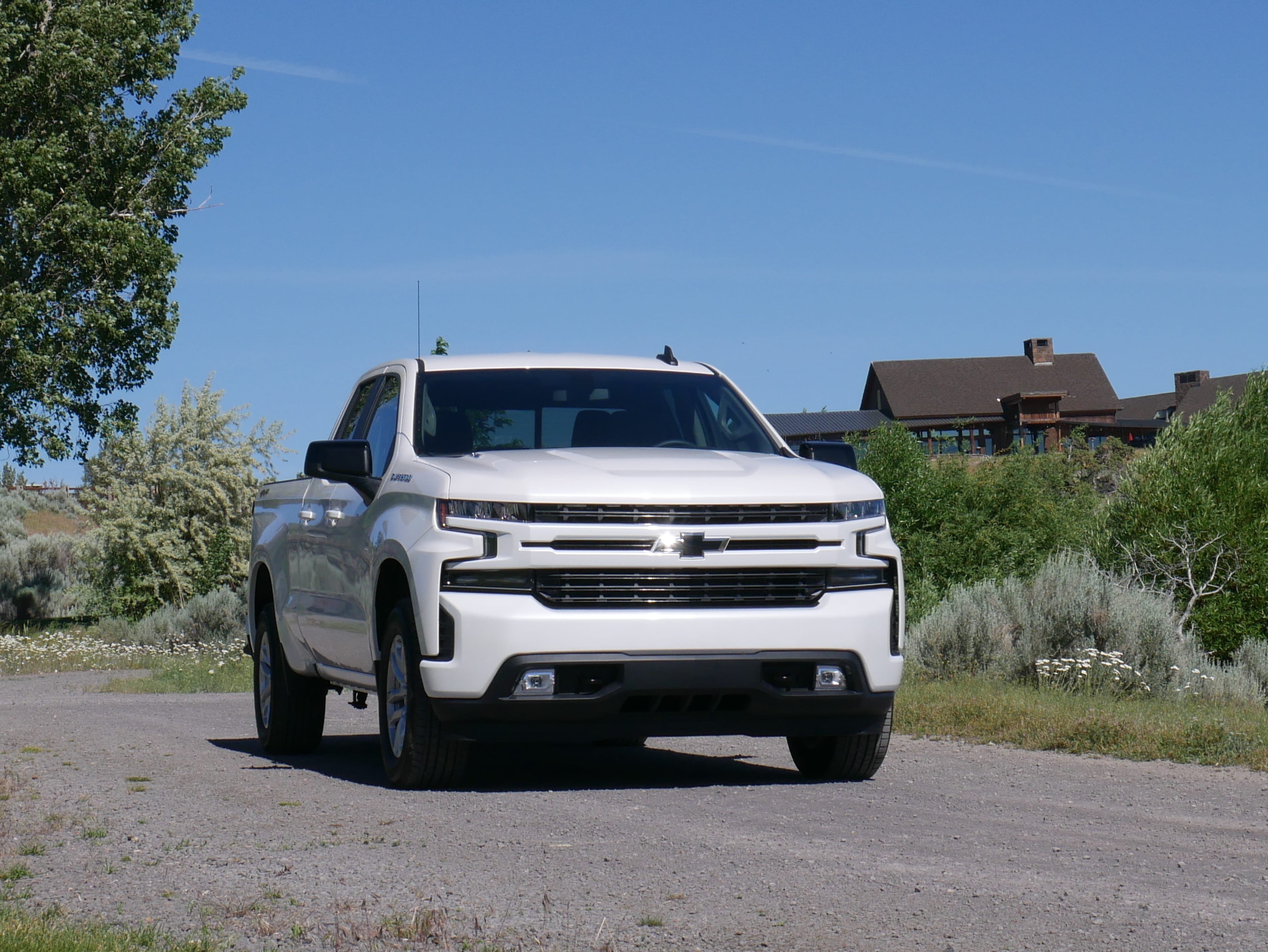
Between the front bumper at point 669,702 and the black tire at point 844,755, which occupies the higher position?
the front bumper at point 669,702

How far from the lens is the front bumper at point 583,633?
701 centimetres

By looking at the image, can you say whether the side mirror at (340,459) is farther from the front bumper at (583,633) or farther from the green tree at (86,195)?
the green tree at (86,195)

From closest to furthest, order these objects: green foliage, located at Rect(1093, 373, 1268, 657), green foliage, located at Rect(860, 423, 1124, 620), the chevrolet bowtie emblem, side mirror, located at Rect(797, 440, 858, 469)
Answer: the chevrolet bowtie emblem < side mirror, located at Rect(797, 440, 858, 469) < green foliage, located at Rect(1093, 373, 1268, 657) < green foliage, located at Rect(860, 423, 1124, 620)

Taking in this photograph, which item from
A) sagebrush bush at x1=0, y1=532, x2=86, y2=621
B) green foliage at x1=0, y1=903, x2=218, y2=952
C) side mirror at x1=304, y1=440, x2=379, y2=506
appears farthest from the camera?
sagebrush bush at x1=0, y1=532, x2=86, y2=621

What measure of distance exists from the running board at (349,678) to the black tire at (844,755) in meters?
2.19

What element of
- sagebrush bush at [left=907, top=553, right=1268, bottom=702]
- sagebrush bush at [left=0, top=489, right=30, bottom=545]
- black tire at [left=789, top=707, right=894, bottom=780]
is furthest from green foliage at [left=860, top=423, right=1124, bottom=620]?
black tire at [left=789, top=707, right=894, bottom=780]

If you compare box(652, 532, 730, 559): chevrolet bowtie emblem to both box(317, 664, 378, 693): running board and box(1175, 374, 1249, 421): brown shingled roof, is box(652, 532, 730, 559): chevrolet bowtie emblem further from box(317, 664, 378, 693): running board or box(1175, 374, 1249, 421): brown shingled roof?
box(1175, 374, 1249, 421): brown shingled roof

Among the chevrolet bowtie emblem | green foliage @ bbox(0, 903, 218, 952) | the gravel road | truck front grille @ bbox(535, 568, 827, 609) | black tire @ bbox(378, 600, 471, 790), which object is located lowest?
the gravel road

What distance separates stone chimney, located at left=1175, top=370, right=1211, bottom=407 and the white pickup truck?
318 feet

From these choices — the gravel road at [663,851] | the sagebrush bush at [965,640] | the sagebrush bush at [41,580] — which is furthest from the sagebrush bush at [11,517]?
the gravel road at [663,851]

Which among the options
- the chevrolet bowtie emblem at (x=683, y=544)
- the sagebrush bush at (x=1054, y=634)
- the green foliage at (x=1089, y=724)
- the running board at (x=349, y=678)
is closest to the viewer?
the chevrolet bowtie emblem at (x=683, y=544)

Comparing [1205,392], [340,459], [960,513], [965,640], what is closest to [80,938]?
[340,459]

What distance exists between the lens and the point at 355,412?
9.93 metres

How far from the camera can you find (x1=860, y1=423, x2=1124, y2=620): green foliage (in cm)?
4059
